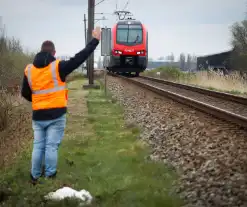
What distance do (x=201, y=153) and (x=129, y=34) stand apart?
2159 centimetres

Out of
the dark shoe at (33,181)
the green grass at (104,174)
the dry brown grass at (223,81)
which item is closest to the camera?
the green grass at (104,174)

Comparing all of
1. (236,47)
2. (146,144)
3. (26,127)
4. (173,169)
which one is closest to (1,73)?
(26,127)

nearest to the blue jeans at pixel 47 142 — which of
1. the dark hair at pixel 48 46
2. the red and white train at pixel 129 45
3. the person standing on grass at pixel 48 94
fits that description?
the person standing on grass at pixel 48 94

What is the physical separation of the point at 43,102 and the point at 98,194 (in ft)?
4.41

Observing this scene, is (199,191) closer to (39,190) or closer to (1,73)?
(39,190)

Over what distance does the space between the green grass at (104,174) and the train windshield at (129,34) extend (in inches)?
734

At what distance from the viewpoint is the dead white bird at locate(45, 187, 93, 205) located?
4.09m

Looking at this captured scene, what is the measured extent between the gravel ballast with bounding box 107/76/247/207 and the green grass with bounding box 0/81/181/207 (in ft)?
0.72

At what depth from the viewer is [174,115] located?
8.38 meters

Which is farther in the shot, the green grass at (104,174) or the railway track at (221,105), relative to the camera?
the railway track at (221,105)

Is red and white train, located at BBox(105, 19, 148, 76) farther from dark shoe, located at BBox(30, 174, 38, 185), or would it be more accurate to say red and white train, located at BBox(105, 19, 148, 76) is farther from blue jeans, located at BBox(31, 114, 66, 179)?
dark shoe, located at BBox(30, 174, 38, 185)

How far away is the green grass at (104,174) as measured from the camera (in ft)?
13.6

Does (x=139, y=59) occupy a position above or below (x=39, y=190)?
above

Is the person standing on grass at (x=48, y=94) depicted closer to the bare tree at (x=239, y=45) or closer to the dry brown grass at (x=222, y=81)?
the dry brown grass at (x=222, y=81)
